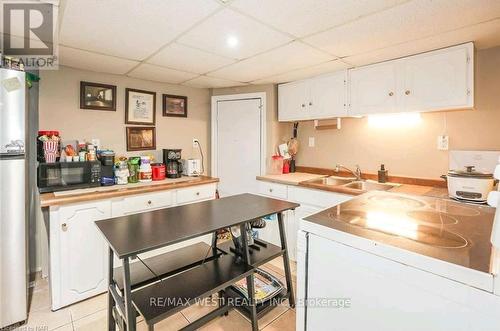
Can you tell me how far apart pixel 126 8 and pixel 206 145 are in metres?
2.24

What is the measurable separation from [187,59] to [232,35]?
2.14 ft

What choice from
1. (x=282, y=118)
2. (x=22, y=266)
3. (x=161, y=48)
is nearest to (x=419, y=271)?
(x=161, y=48)

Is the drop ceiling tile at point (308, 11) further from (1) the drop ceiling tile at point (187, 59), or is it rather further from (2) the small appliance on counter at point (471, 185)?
(2) the small appliance on counter at point (471, 185)

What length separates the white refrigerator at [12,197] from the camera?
1630mm

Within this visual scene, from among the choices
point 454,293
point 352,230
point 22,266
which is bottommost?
point 22,266

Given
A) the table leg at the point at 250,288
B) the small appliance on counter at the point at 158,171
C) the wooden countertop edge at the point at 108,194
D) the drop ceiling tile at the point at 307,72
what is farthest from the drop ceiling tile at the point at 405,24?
the small appliance on counter at the point at 158,171

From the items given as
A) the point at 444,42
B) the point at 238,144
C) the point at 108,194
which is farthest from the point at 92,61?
the point at 444,42

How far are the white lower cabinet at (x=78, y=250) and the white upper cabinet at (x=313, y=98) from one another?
2.00 meters

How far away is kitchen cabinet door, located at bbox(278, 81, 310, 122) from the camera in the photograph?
2.88 meters

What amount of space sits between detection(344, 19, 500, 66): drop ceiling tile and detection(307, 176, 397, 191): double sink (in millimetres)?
1188

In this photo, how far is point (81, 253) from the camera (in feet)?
6.62

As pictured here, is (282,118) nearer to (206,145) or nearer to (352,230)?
(206,145)

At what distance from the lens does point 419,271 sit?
0.79 metres

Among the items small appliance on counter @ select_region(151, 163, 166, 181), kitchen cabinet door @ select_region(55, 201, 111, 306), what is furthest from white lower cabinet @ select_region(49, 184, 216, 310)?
small appliance on counter @ select_region(151, 163, 166, 181)
